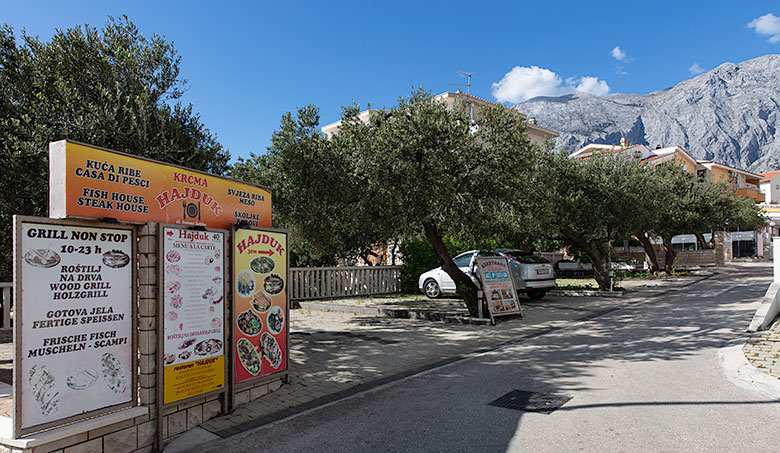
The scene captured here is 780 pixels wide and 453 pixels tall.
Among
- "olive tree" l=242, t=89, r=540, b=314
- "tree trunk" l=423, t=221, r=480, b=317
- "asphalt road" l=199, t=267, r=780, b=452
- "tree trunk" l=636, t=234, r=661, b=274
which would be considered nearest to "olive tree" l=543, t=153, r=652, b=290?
"olive tree" l=242, t=89, r=540, b=314

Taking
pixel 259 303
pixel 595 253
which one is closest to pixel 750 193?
pixel 595 253

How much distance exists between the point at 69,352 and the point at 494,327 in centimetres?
841

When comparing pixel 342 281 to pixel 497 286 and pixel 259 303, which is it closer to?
pixel 497 286

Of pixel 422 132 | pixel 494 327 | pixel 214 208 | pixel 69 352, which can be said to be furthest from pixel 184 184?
pixel 494 327

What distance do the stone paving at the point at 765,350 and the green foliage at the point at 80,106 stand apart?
9498 mm

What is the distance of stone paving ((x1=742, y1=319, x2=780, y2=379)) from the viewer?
6.17 metres

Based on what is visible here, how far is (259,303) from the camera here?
18.1 feet

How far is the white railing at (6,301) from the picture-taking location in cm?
959

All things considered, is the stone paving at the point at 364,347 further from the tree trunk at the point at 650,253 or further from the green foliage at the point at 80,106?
the tree trunk at the point at 650,253

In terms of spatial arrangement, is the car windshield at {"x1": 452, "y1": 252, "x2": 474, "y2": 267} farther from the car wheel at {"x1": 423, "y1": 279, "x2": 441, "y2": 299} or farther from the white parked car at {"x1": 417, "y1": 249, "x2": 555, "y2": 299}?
the car wheel at {"x1": 423, "y1": 279, "x2": 441, "y2": 299}

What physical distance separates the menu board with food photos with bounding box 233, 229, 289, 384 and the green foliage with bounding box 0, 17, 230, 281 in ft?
13.8

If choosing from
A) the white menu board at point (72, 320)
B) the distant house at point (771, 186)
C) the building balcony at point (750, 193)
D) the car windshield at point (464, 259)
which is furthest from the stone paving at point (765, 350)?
the distant house at point (771, 186)

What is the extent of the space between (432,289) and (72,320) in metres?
13.8

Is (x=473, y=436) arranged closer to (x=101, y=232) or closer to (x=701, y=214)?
(x=101, y=232)
